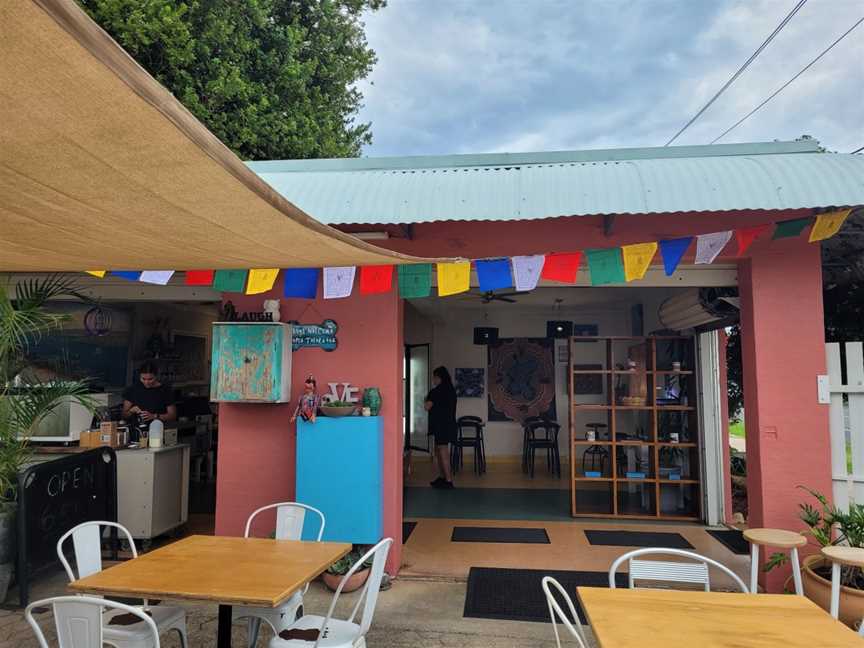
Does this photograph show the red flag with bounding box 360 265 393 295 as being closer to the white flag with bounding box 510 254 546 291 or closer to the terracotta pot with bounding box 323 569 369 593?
the white flag with bounding box 510 254 546 291

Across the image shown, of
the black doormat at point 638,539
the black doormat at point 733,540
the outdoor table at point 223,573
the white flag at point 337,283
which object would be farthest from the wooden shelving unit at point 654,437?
the outdoor table at point 223,573

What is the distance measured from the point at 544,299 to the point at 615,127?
1469 cm

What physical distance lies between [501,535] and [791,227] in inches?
141

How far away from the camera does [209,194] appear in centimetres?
185

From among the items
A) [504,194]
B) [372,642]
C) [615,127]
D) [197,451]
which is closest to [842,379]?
[504,194]

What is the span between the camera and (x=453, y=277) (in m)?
3.95

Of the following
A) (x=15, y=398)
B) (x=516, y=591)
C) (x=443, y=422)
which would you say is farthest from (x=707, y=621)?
(x=443, y=422)

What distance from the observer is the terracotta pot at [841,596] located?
3191 mm

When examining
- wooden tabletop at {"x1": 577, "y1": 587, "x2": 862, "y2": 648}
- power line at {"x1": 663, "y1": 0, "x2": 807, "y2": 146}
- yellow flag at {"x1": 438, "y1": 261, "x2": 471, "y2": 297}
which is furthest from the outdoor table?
power line at {"x1": 663, "y1": 0, "x2": 807, "y2": 146}

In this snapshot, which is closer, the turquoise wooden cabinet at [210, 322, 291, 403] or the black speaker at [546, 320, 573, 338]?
the turquoise wooden cabinet at [210, 322, 291, 403]

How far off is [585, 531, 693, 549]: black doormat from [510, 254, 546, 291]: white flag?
2.81m

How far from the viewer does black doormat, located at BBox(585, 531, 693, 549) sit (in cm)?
521

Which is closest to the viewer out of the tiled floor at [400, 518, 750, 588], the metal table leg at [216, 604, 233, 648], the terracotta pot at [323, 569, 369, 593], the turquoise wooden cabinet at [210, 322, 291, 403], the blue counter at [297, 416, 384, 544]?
the metal table leg at [216, 604, 233, 648]

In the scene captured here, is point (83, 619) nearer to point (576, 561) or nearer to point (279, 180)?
point (279, 180)
